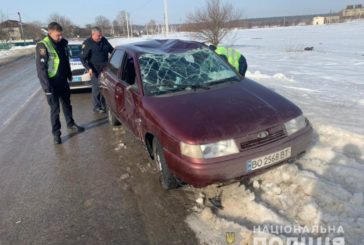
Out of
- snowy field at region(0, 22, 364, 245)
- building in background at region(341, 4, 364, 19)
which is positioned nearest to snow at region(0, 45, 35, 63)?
snowy field at region(0, 22, 364, 245)

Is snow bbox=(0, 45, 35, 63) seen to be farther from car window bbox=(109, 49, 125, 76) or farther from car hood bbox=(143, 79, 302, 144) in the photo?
car hood bbox=(143, 79, 302, 144)

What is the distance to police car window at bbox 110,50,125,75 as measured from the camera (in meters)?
5.76

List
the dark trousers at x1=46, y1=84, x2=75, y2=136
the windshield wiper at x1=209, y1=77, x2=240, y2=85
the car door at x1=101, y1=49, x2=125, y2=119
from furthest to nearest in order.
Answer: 1. the dark trousers at x1=46, y1=84, x2=75, y2=136
2. the car door at x1=101, y1=49, x2=125, y2=119
3. the windshield wiper at x1=209, y1=77, x2=240, y2=85

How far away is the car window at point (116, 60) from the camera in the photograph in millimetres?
5757

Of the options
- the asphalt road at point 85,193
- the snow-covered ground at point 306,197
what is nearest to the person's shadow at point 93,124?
the asphalt road at point 85,193

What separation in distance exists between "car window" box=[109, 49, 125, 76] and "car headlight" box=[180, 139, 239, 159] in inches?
111

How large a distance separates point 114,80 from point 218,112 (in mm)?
2617

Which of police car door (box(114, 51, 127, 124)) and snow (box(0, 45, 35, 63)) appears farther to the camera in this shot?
snow (box(0, 45, 35, 63))

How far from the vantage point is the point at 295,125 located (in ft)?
12.6

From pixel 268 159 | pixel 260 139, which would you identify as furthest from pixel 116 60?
pixel 268 159

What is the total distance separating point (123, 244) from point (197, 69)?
2623 millimetres

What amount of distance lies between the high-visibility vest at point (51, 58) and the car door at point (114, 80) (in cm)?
91

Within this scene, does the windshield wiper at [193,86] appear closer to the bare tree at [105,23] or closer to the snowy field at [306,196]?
the snowy field at [306,196]

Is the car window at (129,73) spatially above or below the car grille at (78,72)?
above
